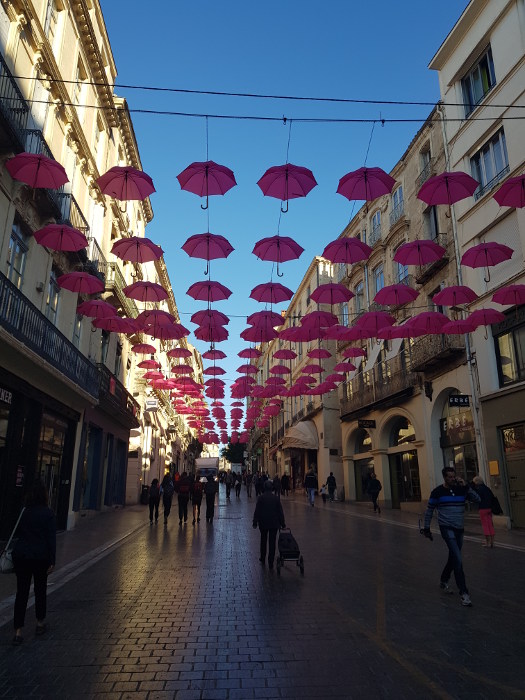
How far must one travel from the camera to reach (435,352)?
2073cm

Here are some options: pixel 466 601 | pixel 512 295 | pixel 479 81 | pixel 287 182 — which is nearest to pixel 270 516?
pixel 466 601

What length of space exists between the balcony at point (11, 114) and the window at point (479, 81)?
14953 millimetres

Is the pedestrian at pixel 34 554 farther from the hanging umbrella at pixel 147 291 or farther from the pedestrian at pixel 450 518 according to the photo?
the hanging umbrella at pixel 147 291

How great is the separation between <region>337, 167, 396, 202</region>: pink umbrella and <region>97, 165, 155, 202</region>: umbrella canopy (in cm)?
437

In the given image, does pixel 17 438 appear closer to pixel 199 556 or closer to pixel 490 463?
pixel 199 556

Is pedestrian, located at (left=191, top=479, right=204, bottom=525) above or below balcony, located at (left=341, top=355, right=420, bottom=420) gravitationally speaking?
below

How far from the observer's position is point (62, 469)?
16.7m

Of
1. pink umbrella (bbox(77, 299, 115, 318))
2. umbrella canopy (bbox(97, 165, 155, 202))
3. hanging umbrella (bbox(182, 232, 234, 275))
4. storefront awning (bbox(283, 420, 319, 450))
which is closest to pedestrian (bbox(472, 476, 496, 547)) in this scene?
hanging umbrella (bbox(182, 232, 234, 275))

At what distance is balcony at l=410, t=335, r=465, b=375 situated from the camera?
19500 mm

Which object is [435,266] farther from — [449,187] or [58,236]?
[58,236]

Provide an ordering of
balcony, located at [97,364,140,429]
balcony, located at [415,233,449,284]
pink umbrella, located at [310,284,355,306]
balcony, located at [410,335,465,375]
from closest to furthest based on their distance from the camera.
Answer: pink umbrella, located at [310,284,355,306] → balcony, located at [410,335,465,375] → balcony, located at [97,364,140,429] → balcony, located at [415,233,449,284]

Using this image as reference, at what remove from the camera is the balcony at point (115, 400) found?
1975 cm

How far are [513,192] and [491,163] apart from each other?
787 centimetres

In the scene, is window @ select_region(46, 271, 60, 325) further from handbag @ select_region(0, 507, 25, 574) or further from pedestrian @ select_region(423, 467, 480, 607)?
pedestrian @ select_region(423, 467, 480, 607)
